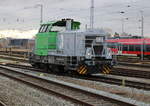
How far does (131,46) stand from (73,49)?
30610mm

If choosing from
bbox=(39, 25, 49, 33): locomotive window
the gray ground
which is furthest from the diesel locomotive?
the gray ground

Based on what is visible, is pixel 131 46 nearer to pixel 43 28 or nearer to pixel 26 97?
pixel 43 28

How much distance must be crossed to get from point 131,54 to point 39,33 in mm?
29034

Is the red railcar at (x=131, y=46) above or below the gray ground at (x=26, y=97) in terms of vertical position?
above

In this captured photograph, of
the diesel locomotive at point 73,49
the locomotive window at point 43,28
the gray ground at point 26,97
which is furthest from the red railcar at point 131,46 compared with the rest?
the gray ground at point 26,97

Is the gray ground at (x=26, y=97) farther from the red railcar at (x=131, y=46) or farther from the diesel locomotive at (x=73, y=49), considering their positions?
the red railcar at (x=131, y=46)

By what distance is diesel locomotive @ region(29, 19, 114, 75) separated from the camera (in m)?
18.9

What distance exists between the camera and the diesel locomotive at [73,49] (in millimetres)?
18875

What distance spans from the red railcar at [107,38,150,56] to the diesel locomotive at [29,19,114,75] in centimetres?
2474

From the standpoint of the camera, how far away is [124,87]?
14836mm

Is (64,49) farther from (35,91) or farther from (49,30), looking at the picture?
(35,91)

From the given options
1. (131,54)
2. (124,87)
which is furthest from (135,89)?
(131,54)

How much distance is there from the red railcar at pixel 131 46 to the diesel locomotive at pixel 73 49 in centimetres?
2474

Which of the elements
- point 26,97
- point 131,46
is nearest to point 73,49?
point 26,97
